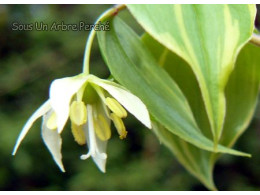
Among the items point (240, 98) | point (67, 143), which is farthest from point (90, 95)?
point (67, 143)

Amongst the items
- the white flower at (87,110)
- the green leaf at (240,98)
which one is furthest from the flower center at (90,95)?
the green leaf at (240,98)

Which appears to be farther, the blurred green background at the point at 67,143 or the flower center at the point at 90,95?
the blurred green background at the point at 67,143

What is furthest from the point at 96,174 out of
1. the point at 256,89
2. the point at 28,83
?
the point at 256,89

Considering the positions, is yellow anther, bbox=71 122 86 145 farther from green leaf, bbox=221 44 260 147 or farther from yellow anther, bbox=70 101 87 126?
green leaf, bbox=221 44 260 147

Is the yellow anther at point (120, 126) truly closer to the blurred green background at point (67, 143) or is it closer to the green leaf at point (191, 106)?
the green leaf at point (191, 106)

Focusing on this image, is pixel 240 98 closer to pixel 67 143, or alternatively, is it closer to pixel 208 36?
pixel 208 36

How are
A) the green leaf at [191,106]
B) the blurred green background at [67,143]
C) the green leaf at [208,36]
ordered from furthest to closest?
1. the blurred green background at [67,143]
2. the green leaf at [191,106]
3. the green leaf at [208,36]

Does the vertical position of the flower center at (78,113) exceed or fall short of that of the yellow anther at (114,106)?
it exceeds it

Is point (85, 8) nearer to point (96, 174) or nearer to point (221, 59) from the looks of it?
point (96, 174)
